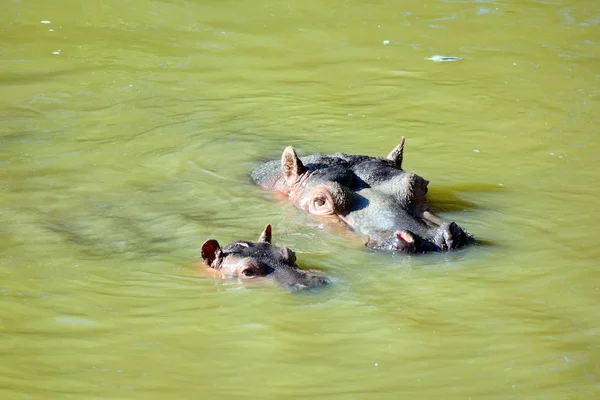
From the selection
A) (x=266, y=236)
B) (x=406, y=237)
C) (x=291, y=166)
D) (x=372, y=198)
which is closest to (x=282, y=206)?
(x=291, y=166)

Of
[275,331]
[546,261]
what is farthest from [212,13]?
[275,331]

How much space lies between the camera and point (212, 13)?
1536 centimetres

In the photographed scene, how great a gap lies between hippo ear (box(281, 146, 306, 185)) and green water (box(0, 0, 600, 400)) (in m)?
0.34

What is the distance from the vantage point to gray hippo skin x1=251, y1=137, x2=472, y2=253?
7473mm

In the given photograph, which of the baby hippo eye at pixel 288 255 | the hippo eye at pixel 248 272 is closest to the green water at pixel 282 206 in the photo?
the hippo eye at pixel 248 272

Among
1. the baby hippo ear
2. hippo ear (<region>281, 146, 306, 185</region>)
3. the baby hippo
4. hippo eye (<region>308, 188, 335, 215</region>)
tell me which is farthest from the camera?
hippo ear (<region>281, 146, 306, 185</region>)

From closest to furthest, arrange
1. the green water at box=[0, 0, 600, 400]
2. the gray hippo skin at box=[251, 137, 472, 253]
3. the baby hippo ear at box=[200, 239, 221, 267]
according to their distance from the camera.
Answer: the green water at box=[0, 0, 600, 400], the baby hippo ear at box=[200, 239, 221, 267], the gray hippo skin at box=[251, 137, 472, 253]

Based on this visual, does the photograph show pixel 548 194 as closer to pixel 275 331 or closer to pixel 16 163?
pixel 275 331

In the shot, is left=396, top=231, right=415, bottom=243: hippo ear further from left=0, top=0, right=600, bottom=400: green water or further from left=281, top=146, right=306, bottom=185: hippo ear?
left=281, top=146, right=306, bottom=185: hippo ear

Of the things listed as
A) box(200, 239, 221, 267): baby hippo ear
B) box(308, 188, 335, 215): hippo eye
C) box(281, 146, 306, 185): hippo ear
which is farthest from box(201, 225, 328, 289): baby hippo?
box(281, 146, 306, 185): hippo ear

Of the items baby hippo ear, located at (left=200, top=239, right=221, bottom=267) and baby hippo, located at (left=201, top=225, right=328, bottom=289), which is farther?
baby hippo ear, located at (left=200, top=239, right=221, bottom=267)

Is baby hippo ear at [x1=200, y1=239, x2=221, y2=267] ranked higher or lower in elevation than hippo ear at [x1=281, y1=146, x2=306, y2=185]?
lower

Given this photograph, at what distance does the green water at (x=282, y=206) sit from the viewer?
566 centimetres

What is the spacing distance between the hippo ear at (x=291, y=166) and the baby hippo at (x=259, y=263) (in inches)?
56.7
